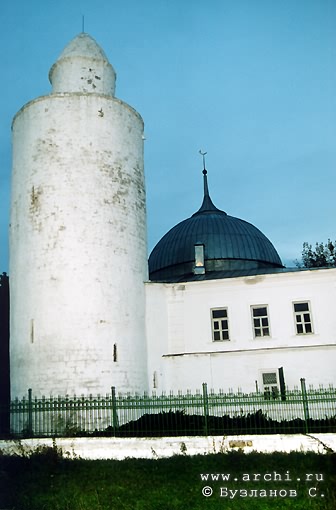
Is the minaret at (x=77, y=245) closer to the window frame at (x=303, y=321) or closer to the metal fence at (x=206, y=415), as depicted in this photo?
the metal fence at (x=206, y=415)

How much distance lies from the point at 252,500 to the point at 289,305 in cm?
1227

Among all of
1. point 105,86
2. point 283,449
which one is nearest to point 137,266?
point 105,86


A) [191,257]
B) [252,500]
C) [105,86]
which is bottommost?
[252,500]

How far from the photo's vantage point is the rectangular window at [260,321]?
22.3 meters

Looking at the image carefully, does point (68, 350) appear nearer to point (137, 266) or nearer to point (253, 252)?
point (137, 266)

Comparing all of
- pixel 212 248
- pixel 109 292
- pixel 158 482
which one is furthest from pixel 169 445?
pixel 212 248

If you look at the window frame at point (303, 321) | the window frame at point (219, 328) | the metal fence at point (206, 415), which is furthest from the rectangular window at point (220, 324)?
the metal fence at point (206, 415)

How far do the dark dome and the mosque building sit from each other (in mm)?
4901

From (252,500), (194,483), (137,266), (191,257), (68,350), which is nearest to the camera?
(252,500)

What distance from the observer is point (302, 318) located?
72.6ft

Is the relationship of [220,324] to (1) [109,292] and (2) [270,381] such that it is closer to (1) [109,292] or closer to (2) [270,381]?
(2) [270,381]

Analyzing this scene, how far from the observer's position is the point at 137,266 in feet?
70.9

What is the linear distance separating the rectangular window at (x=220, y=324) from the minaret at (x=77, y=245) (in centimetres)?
312

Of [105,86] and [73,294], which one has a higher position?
[105,86]
